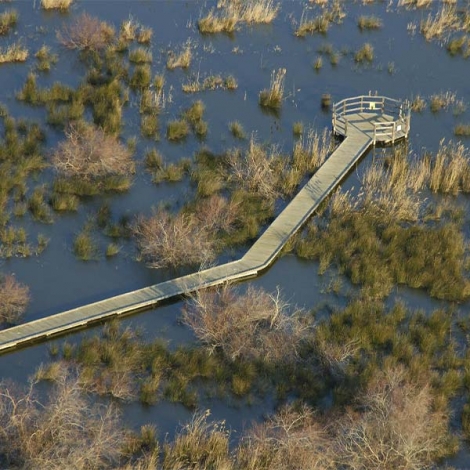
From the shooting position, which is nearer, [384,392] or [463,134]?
[384,392]

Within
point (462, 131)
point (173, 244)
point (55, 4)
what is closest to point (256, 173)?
point (173, 244)

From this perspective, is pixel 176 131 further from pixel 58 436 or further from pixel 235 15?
pixel 58 436

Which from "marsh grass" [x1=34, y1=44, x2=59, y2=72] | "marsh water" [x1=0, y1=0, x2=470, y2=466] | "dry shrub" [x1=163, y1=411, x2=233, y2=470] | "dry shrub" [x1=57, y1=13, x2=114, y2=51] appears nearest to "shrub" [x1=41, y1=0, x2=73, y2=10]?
"marsh water" [x1=0, y1=0, x2=470, y2=466]

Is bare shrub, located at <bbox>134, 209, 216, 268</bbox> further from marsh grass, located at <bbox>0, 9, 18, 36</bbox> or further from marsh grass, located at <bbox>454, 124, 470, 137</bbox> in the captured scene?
marsh grass, located at <bbox>0, 9, 18, 36</bbox>

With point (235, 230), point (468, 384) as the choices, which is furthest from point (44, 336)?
point (468, 384)

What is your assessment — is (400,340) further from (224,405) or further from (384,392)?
(224,405)

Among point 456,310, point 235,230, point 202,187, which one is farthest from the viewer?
point 202,187
